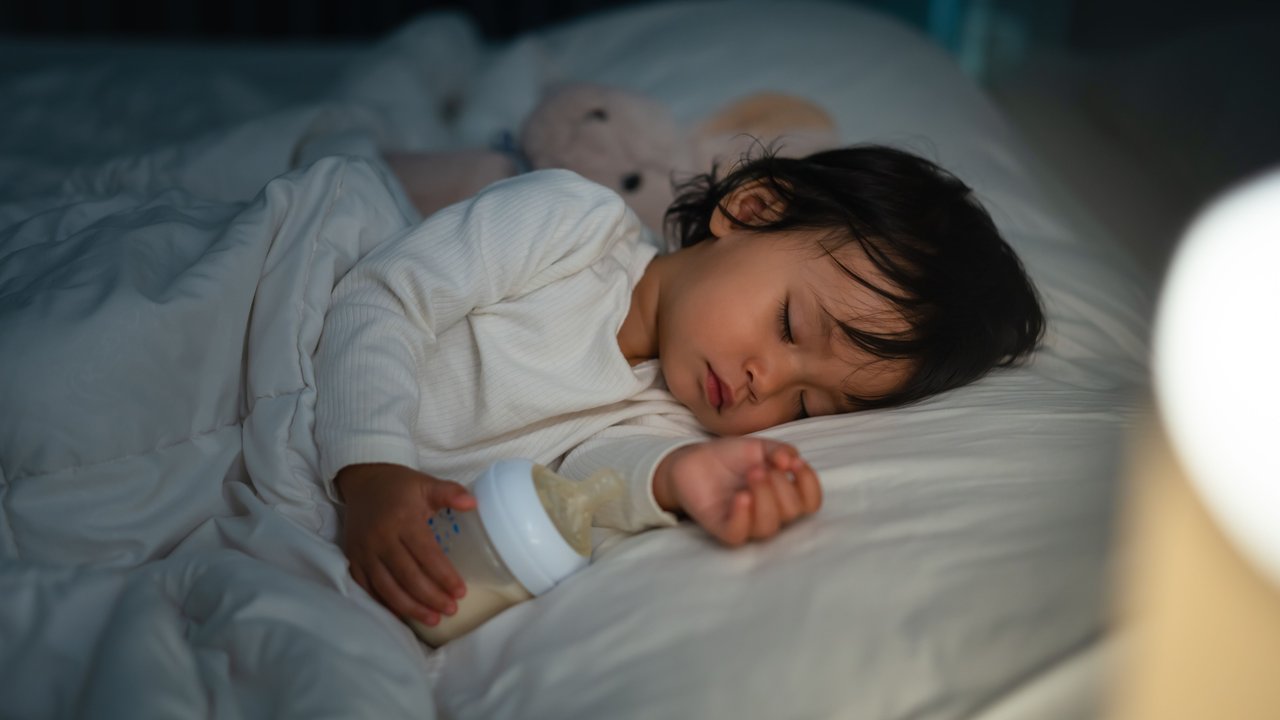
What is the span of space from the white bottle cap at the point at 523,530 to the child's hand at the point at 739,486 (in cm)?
11

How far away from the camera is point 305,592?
0.63 meters

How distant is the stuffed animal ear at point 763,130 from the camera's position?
1323mm

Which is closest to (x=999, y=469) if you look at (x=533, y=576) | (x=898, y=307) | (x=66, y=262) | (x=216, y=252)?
(x=898, y=307)

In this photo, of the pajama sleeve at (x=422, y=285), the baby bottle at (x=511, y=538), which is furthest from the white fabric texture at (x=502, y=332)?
the baby bottle at (x=511, y=538)

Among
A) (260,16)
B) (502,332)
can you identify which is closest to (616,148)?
(502,332)

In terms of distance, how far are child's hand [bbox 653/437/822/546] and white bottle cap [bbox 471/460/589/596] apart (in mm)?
115

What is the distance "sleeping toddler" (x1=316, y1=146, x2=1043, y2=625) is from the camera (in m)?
0.87

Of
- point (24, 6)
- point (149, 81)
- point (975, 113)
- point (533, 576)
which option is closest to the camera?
point (533, 576)

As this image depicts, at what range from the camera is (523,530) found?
2.15ft

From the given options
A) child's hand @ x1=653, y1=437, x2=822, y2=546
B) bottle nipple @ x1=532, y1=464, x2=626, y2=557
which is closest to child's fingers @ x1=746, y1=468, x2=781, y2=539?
child's hand @ x1=653, y1=437, x2=822, y2=546

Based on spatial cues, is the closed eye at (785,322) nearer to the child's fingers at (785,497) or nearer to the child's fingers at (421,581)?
the child's fingers at (785,497)

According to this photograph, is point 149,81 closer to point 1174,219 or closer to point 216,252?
point 216,252

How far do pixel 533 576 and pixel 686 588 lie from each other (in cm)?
12

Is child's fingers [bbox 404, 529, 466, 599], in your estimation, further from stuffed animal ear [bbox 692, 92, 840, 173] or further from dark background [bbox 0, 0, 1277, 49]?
dark background [bbox 0, 0, 1277, 49]
